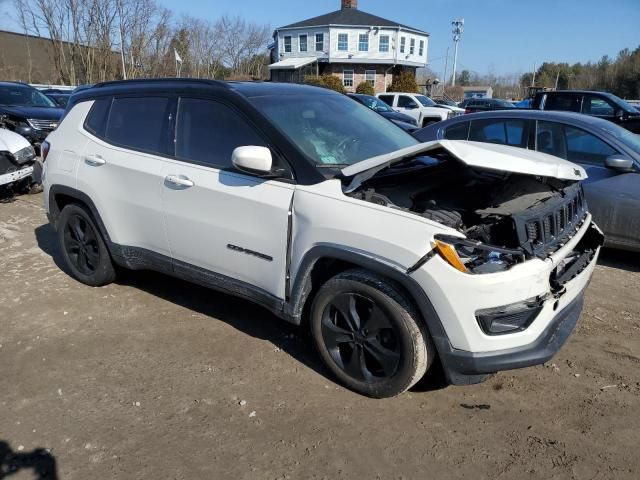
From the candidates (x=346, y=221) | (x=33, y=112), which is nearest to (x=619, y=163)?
(x=346, y=221)

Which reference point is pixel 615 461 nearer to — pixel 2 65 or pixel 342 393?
pixel 342 393

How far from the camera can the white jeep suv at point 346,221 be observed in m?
2.52

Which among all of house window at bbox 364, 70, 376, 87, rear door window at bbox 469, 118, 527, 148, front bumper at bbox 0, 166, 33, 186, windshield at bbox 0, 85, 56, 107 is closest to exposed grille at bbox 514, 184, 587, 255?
rear door window at bbox 469, 118, 527, 148

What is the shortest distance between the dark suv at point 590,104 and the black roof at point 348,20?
36.9 meters

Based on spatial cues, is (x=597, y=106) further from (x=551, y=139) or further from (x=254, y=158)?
(x=254, y=158)

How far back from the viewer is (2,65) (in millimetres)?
40312

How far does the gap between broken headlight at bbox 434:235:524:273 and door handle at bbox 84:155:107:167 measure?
284 cm

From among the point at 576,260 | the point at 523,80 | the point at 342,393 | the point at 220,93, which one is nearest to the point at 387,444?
the point at 342,393

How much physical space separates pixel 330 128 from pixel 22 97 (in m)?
11.7

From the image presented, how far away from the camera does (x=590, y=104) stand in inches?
454

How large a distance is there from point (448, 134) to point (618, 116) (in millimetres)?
6948

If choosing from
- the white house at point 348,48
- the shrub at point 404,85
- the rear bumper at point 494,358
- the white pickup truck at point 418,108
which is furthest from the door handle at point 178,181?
the white house at point 348,48

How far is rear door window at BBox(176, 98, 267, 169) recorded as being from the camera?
3.27 m

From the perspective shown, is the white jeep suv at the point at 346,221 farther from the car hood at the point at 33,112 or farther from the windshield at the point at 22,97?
the windshield at the point at 22,97
